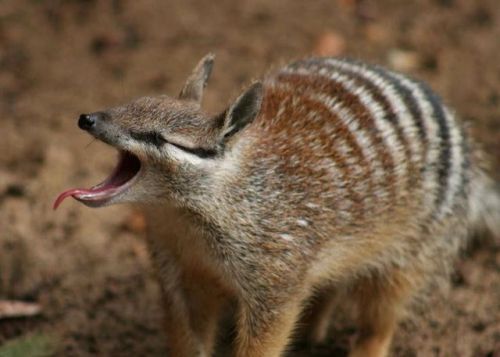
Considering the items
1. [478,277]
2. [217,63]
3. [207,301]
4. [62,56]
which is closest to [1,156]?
[62,56]

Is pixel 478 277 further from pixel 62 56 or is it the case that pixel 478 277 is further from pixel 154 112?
pixel 62 56

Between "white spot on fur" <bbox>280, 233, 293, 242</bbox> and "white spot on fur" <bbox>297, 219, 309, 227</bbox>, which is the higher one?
"white spot on fur" <bbox>297, 219, 309, 227</bbox>

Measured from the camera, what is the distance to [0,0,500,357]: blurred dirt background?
530cm

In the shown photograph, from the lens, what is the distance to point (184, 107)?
393 cm

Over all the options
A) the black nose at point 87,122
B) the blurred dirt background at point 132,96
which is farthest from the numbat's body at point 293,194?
the blurred dirt background at point 132,96

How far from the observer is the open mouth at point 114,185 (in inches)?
144

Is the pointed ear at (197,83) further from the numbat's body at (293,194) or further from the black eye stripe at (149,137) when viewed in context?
the black eye stripe at (149,137)

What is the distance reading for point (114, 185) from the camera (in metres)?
3.73

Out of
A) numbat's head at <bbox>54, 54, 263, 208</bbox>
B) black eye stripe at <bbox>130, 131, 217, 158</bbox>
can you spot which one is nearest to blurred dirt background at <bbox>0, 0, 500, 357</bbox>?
numbat's head at <bbox>54, 54, 263, 208</bbox>

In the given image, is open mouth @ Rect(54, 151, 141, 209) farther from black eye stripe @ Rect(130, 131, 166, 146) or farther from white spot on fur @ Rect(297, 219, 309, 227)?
white spot on fur @ Rect(297, 219, 309, 227)

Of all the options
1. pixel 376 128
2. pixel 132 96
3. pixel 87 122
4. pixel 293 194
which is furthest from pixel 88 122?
pixel 132 96

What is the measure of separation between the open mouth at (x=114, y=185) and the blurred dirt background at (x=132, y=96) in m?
1.65

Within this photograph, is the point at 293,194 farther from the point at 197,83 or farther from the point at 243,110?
the point at 197,83

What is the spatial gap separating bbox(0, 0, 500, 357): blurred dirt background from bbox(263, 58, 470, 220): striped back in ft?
3.35
